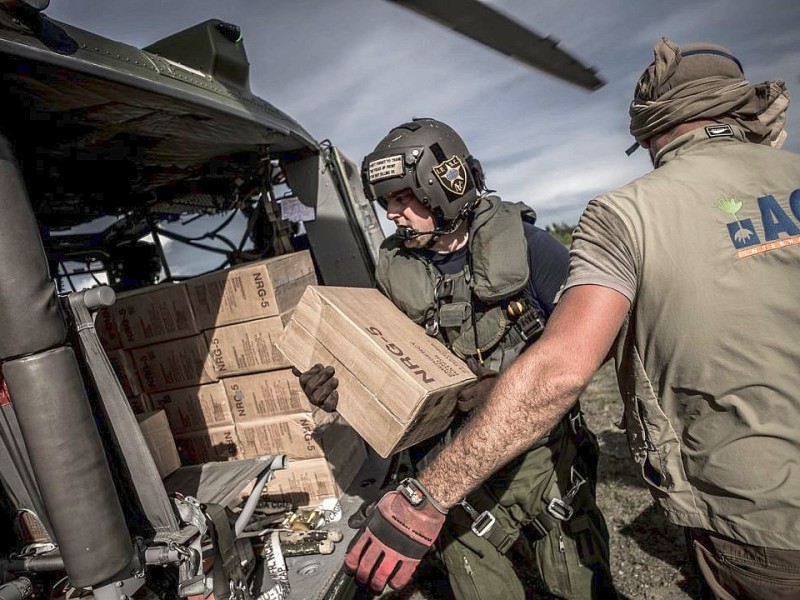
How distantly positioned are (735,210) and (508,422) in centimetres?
73

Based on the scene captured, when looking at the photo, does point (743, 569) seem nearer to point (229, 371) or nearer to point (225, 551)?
point (225, 551)

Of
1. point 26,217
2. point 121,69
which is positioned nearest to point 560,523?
point 26,217

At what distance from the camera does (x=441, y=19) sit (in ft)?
4.07

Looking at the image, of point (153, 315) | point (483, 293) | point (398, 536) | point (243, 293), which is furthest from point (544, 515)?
point (153, 315)

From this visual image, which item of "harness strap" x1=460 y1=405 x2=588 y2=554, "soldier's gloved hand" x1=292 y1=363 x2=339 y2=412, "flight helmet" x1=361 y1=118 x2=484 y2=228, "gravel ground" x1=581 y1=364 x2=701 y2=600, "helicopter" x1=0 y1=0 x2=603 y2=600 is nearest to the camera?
"helicopter" x1=0 y1=0 x2=603 y2=600

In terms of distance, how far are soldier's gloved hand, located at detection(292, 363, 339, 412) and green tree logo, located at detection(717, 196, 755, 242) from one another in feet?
4.78

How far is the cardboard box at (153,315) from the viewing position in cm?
344

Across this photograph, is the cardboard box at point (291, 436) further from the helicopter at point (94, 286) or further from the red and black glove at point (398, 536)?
the red and black glove at point (398, 536)

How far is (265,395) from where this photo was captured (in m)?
3.41

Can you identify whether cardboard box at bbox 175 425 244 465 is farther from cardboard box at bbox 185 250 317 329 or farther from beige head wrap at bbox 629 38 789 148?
beige head wrap at bbox 629 38 789 148

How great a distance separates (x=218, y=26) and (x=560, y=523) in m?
3.73

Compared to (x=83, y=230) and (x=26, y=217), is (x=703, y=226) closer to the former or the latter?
(x=26, y=217)

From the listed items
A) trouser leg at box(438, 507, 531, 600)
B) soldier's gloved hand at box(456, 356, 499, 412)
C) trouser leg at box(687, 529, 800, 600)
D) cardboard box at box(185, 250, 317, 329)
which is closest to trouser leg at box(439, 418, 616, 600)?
trouser leg at box(438, 507, 531, 600)

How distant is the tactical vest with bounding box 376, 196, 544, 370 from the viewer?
2.17 metres
